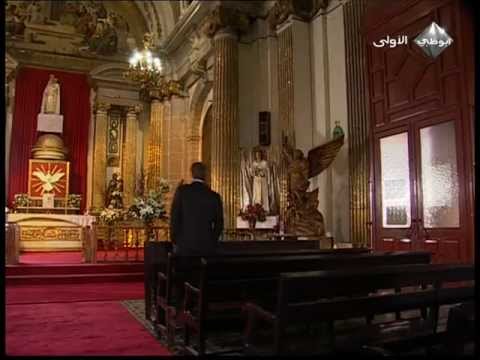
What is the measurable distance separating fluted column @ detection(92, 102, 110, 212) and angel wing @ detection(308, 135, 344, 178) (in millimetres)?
7768

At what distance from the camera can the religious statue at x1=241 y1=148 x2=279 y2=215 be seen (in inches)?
352

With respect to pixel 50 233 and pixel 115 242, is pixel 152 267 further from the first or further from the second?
pixel 50 233

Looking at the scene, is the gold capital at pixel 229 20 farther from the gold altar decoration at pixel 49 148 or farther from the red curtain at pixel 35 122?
the gold altar decoration at pixel 49 148

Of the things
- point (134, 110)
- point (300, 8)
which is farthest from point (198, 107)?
point (300, 8)

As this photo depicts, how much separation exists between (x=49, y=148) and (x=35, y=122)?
0.94 meters

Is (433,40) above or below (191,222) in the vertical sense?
above

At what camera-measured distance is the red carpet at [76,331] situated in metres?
3.38

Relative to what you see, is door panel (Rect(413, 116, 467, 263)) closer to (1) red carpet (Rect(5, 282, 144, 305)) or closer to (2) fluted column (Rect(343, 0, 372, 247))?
Result: (2) fluted column (Rect(343, 0, 372, 247))

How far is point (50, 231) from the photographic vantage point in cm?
1098

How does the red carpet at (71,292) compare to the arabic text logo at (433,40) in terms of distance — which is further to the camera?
the arabic text logo at (433,40)

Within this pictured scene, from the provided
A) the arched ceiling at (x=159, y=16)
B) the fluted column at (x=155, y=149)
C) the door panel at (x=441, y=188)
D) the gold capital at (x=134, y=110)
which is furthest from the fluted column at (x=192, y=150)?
the door panel at (x=441, y=188)

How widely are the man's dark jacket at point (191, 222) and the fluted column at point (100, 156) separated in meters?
10.1

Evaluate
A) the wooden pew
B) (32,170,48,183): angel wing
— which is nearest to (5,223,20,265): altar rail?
the wooden pew

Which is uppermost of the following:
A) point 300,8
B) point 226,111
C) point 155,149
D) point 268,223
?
point 300,8
